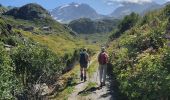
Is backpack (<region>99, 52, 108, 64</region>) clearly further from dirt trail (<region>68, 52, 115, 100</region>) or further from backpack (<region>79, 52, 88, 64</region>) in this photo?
backpack (<region>79, 52, 88, 64</region>)

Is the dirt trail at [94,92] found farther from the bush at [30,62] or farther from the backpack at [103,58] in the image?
the bush at [30,62]

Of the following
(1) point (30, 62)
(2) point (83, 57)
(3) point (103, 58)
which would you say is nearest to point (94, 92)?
(3) point (103, 58)

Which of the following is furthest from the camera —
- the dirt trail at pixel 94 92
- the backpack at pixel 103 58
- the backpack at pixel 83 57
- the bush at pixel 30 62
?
the bush at pixel 30 62

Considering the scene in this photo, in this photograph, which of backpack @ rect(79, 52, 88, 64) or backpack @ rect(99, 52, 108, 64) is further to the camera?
backpack @ rect(79, 52, 88, 64)

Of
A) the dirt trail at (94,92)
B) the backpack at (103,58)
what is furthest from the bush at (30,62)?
the backpack at (103,58)

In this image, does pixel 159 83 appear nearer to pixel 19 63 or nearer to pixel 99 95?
pixel 99 95

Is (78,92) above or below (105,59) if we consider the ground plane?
below

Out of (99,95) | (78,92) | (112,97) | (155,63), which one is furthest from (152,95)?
(78,92)

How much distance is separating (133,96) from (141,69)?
7.29ft

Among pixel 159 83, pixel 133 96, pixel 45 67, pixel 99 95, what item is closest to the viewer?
pixel 159 83

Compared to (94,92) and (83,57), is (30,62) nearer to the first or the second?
(83,57)

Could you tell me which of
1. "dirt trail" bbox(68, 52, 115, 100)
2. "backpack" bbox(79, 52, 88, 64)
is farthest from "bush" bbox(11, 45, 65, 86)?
"backpack" bbox(79, 52, 88, 64)

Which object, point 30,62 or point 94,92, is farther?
point 30,62

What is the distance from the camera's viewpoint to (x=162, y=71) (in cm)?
2325
